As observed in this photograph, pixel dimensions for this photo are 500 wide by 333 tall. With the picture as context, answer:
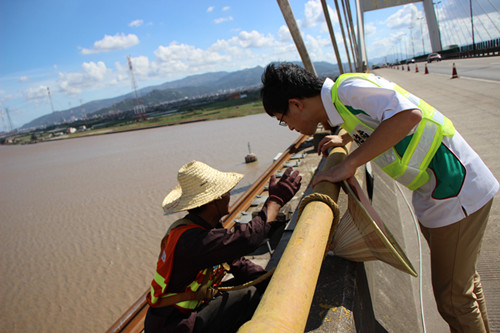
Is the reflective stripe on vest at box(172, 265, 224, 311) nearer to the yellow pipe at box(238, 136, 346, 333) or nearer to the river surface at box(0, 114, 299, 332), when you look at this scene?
the yellow pipe at box(238, 136, 346, 333)

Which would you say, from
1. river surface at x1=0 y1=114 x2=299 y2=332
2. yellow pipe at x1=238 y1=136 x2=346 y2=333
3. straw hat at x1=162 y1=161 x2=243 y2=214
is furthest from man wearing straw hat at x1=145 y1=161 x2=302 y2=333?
river surface at x1=0 y1=114 x2=299 y2=332

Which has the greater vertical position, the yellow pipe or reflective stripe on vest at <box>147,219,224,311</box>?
the yellow pipe

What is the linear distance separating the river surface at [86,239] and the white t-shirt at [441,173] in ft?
17.0

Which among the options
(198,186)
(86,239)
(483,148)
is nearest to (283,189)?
(198,186)

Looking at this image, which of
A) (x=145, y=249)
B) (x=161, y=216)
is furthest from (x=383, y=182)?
(x=161, y=216)

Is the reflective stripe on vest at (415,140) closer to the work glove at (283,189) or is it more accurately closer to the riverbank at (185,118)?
the work glove at (283,189)

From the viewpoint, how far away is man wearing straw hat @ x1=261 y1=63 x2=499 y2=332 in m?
1.56

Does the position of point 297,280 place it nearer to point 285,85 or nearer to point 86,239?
point 285,85

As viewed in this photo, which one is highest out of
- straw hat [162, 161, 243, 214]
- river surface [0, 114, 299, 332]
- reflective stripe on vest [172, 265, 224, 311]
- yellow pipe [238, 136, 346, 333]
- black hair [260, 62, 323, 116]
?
black hair [260, 62, 323, 116]

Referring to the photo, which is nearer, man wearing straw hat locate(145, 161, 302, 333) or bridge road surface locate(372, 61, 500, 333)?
man wearing straw hat locate(145, 161, 302, 333)

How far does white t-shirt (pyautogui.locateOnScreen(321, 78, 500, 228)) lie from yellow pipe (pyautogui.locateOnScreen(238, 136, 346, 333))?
0.55 meters

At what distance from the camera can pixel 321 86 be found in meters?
1.84

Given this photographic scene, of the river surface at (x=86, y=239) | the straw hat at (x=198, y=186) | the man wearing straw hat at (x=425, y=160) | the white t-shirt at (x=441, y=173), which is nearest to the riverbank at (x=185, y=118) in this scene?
the river surface at (x=86, y=239)

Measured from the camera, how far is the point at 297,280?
0.99m
